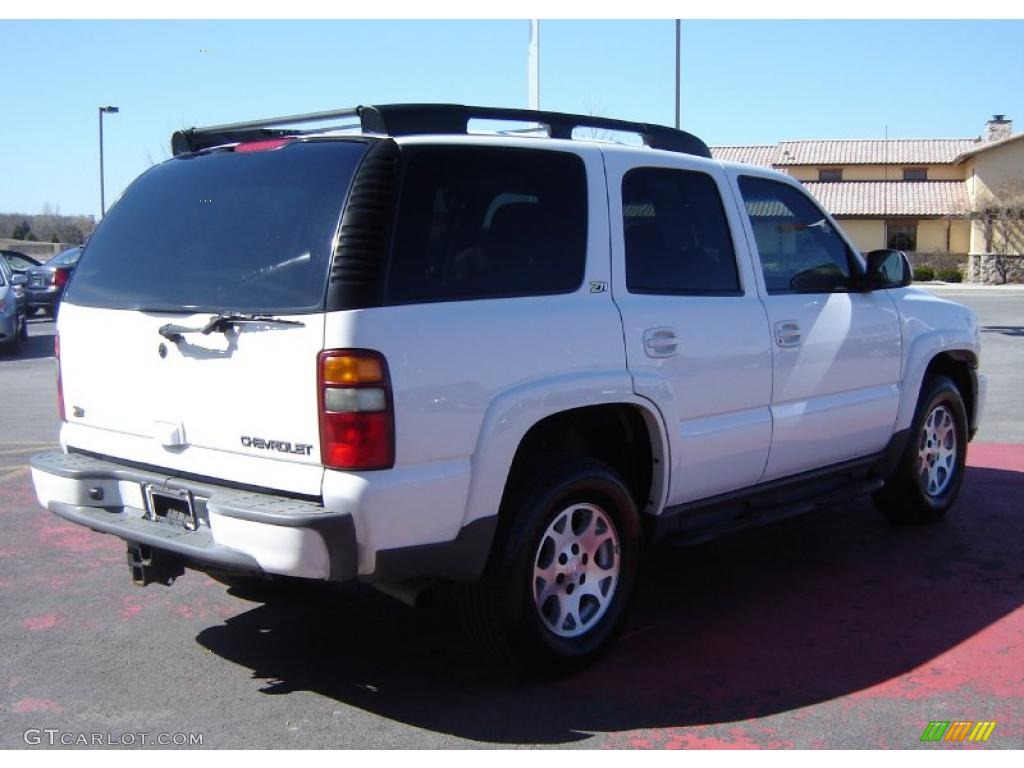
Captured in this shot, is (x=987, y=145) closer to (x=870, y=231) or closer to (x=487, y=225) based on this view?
(x=870, y=231)

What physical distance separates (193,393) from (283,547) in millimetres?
758

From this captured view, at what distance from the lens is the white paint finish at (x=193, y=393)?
362 cm

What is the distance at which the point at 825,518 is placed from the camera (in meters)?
6.84

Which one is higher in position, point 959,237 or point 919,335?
point 959,237

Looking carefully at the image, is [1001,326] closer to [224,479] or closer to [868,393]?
[868,393]

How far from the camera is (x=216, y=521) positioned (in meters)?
3.71

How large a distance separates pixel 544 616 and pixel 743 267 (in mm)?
1923

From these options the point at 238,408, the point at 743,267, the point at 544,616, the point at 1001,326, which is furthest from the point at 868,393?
the point at 1001,326

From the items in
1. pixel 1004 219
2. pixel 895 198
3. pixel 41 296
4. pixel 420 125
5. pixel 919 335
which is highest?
pixel 895 198

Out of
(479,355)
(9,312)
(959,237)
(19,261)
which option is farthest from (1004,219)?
(479,355)

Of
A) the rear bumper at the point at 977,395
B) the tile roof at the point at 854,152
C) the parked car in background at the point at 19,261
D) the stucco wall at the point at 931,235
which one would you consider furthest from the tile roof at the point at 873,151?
the rear bumper at the point at 977,395

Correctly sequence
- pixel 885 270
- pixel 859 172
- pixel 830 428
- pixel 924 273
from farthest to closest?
pixel 859 172 < pixel 924 273 < pixel 885 270 < pixel 830 428

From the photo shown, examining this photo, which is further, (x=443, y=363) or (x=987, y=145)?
(x=987, y=145)
